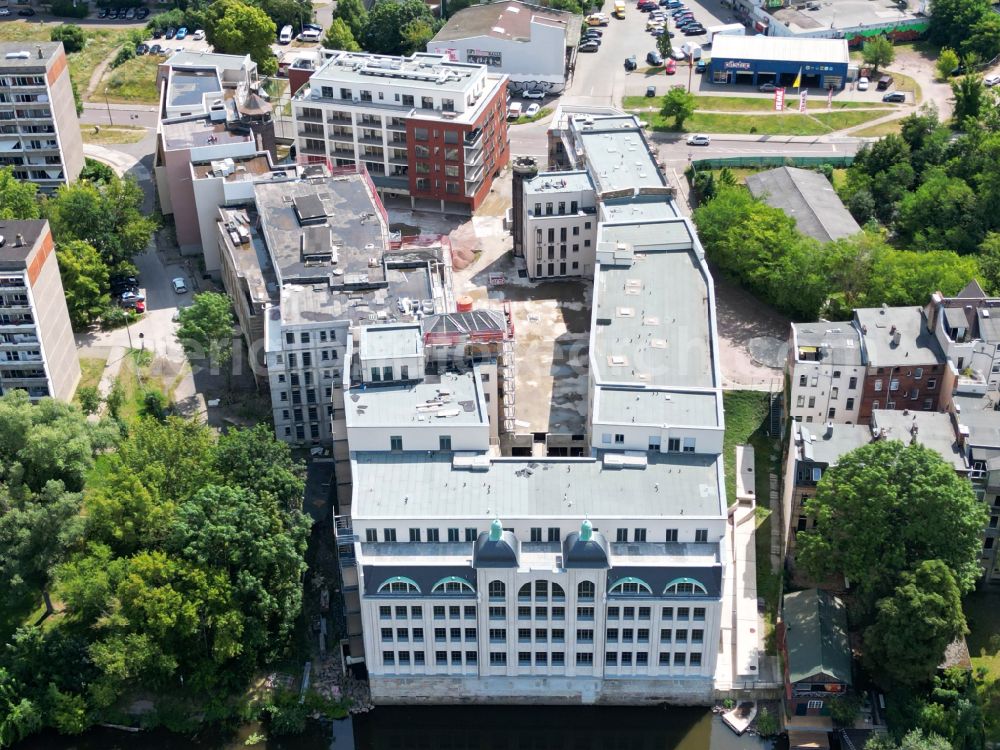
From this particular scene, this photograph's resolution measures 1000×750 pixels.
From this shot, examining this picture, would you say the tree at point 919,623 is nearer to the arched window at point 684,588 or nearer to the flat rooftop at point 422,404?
the arched window at point 684,588

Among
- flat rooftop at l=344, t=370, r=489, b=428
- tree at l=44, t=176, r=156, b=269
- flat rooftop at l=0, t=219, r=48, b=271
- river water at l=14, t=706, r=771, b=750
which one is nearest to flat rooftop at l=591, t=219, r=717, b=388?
flat rooftop at l=344, t=370, r=489, b=428

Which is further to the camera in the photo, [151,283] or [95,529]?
[151,283]

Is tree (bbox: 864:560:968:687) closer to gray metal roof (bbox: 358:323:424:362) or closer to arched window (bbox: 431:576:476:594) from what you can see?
arched window (bbox: 431:576:476:594)

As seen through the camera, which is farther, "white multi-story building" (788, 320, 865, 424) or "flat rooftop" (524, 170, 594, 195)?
"flat rooftop" (524, 170, 594, 195)

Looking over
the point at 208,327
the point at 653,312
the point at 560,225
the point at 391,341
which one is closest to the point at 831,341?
the point at 653,312

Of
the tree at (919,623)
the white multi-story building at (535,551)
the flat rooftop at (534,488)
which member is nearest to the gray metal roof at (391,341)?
the white multi-story building at (535,551)

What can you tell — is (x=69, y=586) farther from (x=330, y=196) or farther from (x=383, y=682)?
(x=330, y=196)

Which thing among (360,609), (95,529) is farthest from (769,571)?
(95,529)
